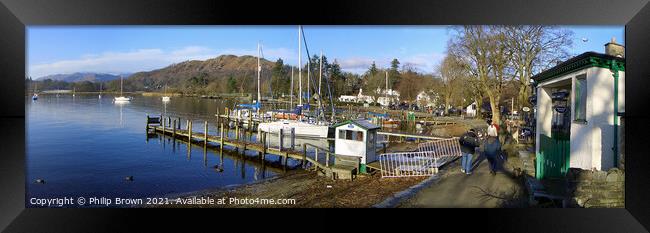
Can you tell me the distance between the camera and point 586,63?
560cm

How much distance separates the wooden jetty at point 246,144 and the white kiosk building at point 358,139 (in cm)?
25

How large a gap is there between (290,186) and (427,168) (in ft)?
7.04

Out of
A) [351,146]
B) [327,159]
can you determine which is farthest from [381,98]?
[327,159]

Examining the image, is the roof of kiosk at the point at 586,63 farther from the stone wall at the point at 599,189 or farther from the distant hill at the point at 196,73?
the distant hill at the point at 196,73

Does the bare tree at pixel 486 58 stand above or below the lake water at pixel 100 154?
above

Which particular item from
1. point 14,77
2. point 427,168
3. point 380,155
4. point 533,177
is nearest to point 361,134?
point 380,155

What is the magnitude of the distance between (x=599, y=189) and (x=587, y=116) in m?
0.87

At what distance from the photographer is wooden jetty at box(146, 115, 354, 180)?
7.76 metres

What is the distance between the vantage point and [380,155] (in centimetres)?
781

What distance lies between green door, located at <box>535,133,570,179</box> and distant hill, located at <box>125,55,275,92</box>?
401 cm

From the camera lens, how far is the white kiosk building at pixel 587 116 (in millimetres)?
5469

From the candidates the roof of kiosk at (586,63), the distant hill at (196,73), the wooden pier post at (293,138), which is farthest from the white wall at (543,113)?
the wooden pier post at (293,138)

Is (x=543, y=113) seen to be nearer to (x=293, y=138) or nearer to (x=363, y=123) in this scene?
(x=363, y=123)
